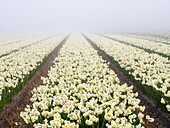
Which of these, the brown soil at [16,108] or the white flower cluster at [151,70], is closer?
the brown soil at [16,108]

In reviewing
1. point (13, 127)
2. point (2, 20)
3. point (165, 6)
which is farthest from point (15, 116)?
point (165, 6)

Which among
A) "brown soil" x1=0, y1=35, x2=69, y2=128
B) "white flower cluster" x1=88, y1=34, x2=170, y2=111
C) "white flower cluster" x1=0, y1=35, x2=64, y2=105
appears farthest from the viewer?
"white flower cluster" x1=0, y1=35, x2=64, y2=105

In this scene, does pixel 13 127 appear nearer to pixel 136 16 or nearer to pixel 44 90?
pixel 44 90

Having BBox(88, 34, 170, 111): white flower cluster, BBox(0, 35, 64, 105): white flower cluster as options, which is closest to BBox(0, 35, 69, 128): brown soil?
BBox(0, 35, 64, 105): white flower cluster

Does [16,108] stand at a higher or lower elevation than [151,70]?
lower

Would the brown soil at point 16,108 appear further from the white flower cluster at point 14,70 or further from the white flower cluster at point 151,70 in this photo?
the white flower cluster at point 151,70

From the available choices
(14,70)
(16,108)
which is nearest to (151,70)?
(16,108)

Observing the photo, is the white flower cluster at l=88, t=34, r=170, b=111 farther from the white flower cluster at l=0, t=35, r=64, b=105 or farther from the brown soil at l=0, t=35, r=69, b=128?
the white flower cluster at l=0, t=35, r=64, b=105

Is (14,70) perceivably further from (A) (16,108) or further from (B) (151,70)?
(B) (151,70)

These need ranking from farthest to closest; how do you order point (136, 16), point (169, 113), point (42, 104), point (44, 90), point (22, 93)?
point (136, 16), point (22, 93), point (44, 90), point (169, 113), point (42, 104)

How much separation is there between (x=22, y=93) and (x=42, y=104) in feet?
11.5

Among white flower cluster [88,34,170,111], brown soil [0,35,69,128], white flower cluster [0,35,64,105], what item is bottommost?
brown soil [0,35,69,128]

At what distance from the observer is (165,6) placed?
191250 mm

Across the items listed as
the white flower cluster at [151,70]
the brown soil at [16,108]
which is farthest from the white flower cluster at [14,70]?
the white flower cluster at [151,70]
